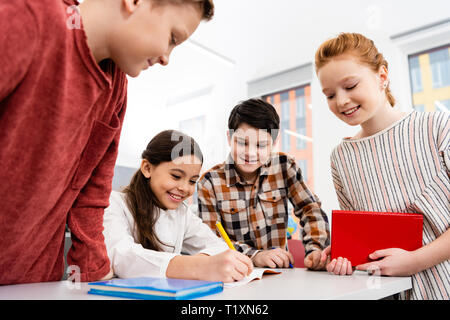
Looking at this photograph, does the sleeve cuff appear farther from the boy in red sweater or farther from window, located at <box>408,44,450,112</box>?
window, located at <box>408,44,450,112</box>

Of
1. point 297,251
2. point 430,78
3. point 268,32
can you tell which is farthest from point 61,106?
point 268,32

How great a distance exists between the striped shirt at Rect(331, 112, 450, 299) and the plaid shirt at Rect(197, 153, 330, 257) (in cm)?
22

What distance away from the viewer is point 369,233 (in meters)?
0.73

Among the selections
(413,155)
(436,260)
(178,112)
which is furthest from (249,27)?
(436,260)

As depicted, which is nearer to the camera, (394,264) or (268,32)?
(394,264)

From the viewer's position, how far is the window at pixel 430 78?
2.39 metres

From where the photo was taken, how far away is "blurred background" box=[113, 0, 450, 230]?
243 cm

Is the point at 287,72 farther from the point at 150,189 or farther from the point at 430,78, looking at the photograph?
the point at 150,189

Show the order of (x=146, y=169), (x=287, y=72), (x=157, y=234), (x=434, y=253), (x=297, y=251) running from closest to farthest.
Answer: (x=434, y=253) < (x=157, y=234) < (x=146, y=169) < (x=297, y=251) < (x=287, y=72)

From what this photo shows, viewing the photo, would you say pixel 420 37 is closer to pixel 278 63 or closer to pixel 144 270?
→ pixel 278 63

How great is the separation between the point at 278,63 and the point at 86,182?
2.77 m

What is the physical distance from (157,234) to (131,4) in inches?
25.2

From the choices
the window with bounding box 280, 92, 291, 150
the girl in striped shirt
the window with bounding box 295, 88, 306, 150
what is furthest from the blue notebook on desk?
the window with bounding box 280, 92, 291, 150
